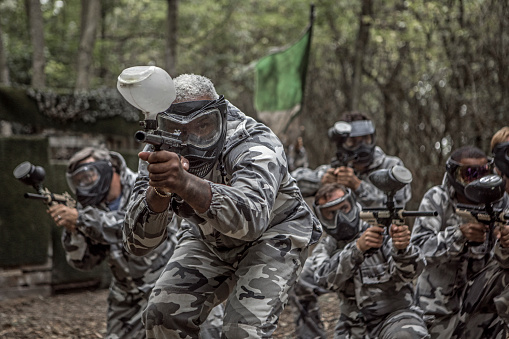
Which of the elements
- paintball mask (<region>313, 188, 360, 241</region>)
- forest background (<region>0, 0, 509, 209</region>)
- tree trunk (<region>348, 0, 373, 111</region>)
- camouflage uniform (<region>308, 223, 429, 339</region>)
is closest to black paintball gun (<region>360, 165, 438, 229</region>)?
camouflage uniform (<region>308, 223, 429, 339</region>)

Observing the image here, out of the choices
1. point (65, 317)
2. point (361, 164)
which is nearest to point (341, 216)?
point (361, 164)

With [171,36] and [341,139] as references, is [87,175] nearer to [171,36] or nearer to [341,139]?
[341,139]

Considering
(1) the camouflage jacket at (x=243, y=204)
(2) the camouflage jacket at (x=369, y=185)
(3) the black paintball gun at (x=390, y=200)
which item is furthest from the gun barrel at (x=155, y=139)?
(2) the camouflage jacket at (x=369, y=185)

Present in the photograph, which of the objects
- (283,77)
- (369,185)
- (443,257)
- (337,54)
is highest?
(283,77)

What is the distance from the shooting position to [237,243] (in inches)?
144

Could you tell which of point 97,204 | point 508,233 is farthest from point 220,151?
point 97,204

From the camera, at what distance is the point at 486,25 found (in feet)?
32.2

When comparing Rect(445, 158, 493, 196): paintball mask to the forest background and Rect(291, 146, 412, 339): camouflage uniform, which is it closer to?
Rect(291, 146, 412, 339): camouflage uniform

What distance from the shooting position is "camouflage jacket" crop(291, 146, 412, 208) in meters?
6.37

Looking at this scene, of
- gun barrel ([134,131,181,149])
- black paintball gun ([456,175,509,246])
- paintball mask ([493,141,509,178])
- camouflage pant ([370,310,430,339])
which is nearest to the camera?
gun barrel ([134,131,181,149])

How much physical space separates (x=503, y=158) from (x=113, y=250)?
329 centimetres

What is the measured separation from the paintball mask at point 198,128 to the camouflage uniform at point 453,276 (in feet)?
7.43

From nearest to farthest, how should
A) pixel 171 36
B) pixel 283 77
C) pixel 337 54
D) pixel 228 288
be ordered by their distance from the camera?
1. pixel 228 288
2. pixel 283 77
3. pixel 171 36
4. pixel 337 54

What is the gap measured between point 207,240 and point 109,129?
7.09 metres
